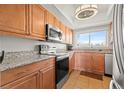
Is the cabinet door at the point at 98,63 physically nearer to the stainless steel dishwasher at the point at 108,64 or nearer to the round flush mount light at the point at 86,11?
the stainless steel dishwasher at the point at 108,64

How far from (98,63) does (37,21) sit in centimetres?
277

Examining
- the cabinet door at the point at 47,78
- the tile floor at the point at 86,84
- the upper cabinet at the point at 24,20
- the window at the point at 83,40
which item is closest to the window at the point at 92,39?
the window at the point at 83,40

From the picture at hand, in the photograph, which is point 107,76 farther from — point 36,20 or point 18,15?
point 18,15

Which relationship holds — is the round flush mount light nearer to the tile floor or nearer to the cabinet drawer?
the cabinet drawer

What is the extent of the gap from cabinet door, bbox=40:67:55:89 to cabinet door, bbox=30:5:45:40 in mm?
707

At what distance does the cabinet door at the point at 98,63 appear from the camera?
129 inches

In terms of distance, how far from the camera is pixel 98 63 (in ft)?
11.1

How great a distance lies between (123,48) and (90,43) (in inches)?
154

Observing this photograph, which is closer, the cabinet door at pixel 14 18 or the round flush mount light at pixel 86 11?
the cabinet door at pixel 14 18

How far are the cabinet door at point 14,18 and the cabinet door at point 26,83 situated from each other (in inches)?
25.4

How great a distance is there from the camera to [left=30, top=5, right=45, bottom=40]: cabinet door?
160 cm

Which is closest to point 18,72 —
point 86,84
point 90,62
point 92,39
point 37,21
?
point 37,21

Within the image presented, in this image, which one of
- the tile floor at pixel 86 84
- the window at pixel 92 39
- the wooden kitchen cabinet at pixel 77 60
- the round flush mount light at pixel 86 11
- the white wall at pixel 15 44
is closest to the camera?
the white wall at pixel 15 44

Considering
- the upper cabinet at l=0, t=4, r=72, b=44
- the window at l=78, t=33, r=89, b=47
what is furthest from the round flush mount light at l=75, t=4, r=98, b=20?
the window at l=78, t=33, r=89, b=47
